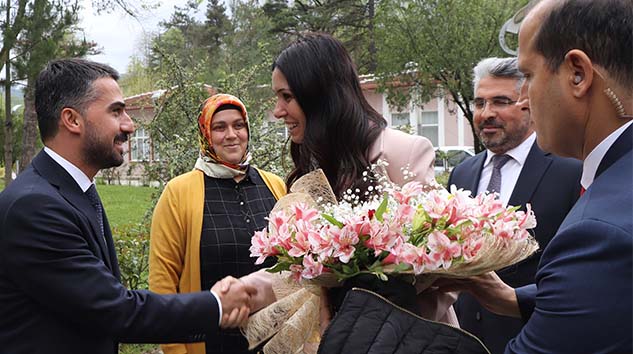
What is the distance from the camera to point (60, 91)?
291 cm

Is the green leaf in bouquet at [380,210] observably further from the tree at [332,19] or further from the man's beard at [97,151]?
the tree at [332,19]

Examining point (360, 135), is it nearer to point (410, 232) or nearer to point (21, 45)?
point (410, 232)

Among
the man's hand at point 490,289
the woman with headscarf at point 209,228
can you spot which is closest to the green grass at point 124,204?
the woman with headscarf at point 209,228

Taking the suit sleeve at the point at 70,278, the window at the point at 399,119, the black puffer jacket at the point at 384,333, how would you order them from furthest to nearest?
1. the window at the point at 399,119
2. the suit sleeve at the point at 70,278
3. the black puffer jacket at the point at 384,333

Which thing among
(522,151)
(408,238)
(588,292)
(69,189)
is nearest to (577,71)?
(588,292)

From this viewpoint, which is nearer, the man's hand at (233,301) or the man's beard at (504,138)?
the man's hand at (233,301)

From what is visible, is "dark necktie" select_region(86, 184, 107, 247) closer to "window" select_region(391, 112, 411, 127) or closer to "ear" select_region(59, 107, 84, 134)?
"ear" select_region(59, 107, 84, 134)

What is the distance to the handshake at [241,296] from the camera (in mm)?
2812

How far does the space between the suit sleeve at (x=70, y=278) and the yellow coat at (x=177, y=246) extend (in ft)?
3.72

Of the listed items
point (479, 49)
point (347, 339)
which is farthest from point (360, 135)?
point (479, 49)

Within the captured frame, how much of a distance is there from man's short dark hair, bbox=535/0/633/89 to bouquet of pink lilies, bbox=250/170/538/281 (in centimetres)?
66

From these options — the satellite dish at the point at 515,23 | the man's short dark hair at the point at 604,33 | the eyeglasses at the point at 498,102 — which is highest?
the satellite dish at the point at 515,23

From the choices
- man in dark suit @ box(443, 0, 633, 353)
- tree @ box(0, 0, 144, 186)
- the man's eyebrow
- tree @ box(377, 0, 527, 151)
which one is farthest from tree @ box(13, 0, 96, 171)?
tree @ box(377, 0, 527, 151)

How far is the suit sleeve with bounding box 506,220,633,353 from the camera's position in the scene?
1.32 meters
